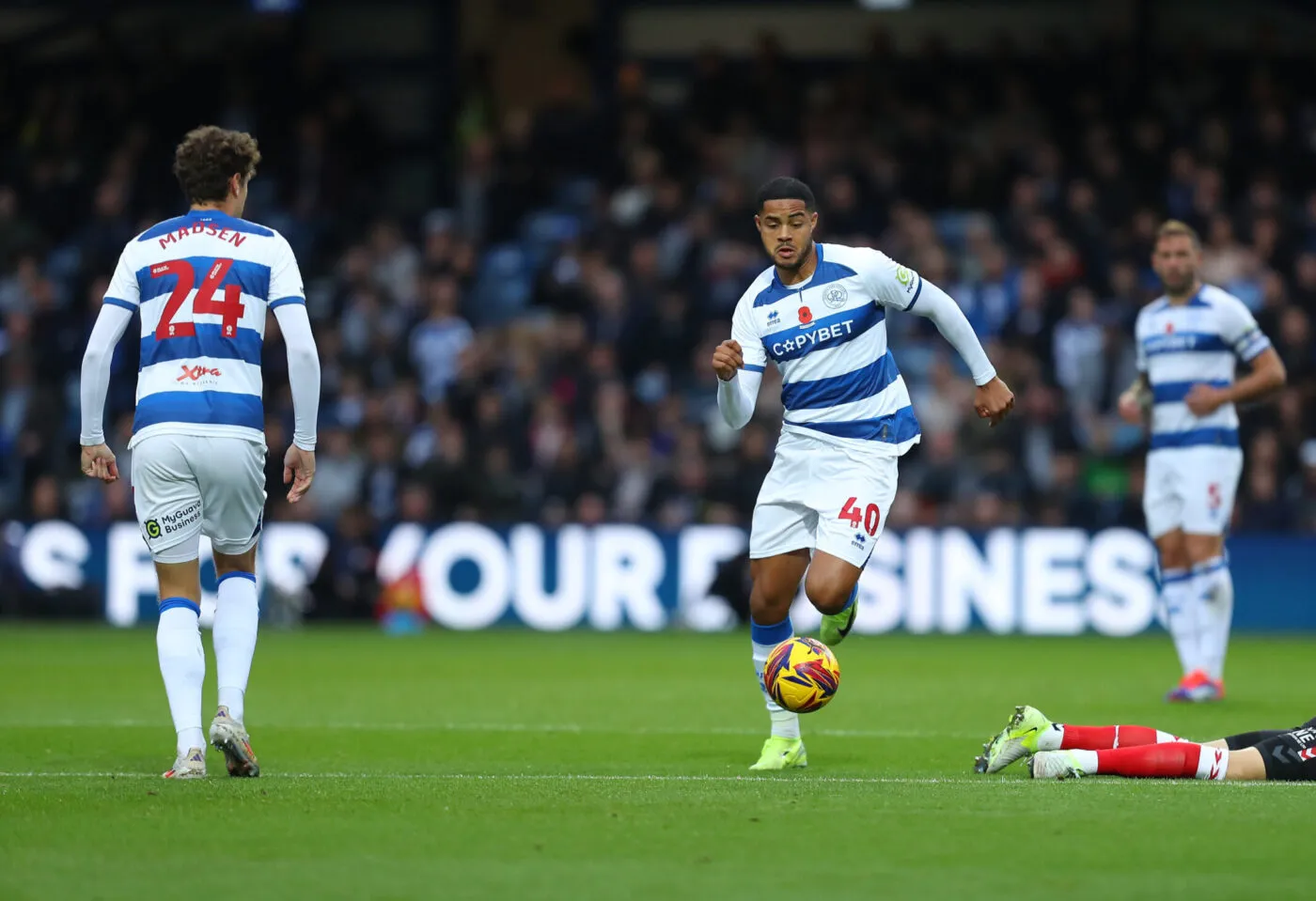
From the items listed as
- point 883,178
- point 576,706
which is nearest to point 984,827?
point 576,706

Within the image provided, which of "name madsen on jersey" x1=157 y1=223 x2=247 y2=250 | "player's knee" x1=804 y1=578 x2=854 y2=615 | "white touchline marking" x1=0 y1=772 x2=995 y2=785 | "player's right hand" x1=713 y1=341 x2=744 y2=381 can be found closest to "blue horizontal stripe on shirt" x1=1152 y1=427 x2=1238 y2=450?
"player's knee" x1=804 y1=578 x2=854 y2=615

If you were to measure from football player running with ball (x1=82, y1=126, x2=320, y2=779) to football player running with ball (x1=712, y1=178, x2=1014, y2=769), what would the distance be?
1991 mm

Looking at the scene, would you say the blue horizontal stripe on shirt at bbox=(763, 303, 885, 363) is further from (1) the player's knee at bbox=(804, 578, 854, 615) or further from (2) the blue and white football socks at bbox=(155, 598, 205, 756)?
(2) the blue and white football socks at bbox=(155, 598, 205, 756)

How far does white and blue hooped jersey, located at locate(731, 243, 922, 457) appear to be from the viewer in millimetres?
8438

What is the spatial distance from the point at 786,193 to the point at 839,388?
35.1 inches

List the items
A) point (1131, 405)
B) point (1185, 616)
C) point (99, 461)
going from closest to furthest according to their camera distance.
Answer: point (99, 461) < point (1185, 616) < point (1131, 405)

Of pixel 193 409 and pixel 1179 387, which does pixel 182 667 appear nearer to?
pixel 193 409

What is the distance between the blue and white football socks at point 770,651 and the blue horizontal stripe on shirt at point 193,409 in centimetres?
238

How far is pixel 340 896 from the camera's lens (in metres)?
5.09

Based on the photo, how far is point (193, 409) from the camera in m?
7.49

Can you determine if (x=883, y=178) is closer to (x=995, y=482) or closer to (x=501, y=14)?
(x=995, y=482)

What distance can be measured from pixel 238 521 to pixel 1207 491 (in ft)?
20.8

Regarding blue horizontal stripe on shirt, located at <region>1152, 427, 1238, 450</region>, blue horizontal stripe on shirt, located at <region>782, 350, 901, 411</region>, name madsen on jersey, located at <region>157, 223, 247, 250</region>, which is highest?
name madsen on jersey, located at <region>157, 223, 247, 250</region>

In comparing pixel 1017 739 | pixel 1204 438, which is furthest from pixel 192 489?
pixel 1204 438
